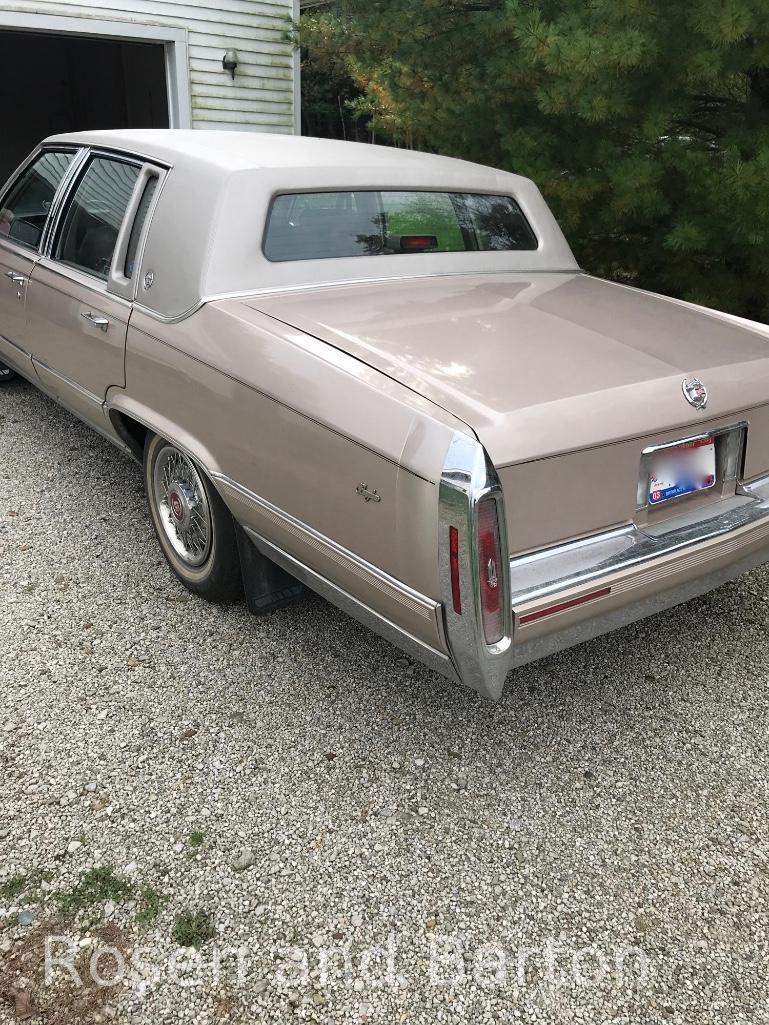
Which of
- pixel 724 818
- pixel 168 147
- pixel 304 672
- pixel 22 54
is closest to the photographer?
pixel 724 818

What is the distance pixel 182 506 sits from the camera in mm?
3400

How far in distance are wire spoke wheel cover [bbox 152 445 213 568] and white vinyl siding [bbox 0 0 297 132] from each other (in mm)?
7251

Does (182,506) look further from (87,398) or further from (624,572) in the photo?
(624,572)

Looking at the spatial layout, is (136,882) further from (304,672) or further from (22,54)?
(22,54)

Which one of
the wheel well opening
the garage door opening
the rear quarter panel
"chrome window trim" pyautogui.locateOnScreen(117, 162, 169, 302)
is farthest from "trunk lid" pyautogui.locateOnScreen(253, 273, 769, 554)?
the garage door opening

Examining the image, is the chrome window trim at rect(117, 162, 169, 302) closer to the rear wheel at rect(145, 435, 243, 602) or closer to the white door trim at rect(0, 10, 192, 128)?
the rear wheel at rect(145, 435, 243, 602)

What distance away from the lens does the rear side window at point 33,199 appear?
416 cm

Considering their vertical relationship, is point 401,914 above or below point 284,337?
below

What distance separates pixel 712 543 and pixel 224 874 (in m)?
1.70

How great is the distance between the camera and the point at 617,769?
266 centimetres

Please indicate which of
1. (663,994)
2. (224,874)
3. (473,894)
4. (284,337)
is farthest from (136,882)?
(284,337)

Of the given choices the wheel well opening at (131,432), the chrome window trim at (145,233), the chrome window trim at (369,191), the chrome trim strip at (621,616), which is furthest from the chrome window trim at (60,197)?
the chrome trim strip at (621,616)

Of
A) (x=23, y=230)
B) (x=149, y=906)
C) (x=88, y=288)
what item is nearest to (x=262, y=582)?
(x=149, y=906)

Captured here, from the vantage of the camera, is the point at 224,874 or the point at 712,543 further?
the point at 712,543
